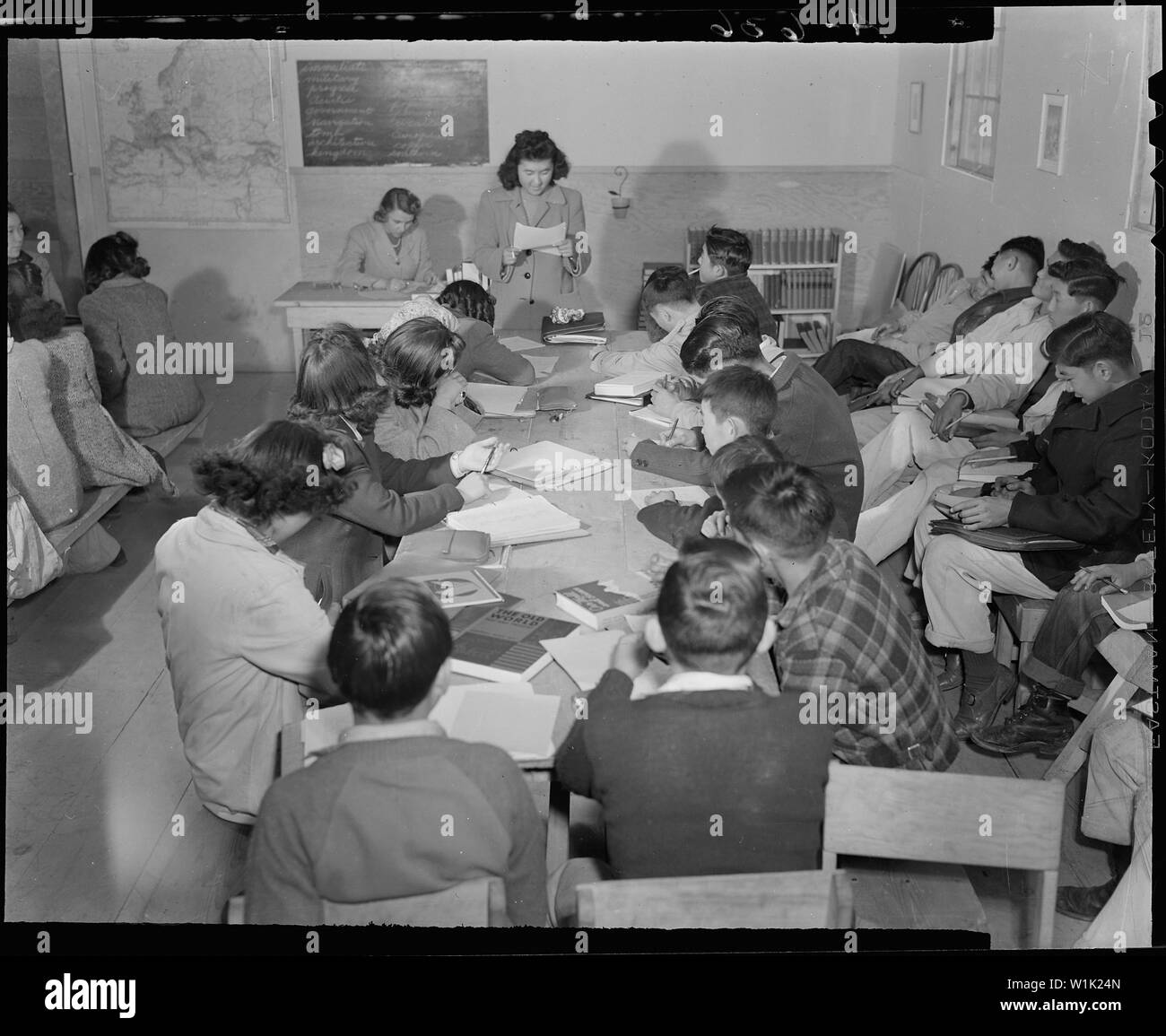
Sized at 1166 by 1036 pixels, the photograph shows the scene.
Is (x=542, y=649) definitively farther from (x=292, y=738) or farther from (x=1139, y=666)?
(x=1139, y=666)

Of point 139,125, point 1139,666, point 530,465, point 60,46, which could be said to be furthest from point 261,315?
point 1139,666

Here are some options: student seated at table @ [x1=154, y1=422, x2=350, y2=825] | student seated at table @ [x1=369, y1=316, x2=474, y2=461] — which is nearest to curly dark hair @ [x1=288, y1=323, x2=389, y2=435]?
student seated at table @ [x1=369, y1=316, x2=474, y2=461]

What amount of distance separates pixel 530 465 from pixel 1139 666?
1.83 metres

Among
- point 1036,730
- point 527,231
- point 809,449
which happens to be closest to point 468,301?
point 527,231

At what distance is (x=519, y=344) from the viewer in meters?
5.59

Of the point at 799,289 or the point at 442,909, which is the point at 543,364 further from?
the point at 442,909

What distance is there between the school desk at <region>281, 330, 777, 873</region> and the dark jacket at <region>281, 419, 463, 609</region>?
0.32 m

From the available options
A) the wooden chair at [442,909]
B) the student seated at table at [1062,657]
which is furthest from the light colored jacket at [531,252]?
the wooden chair at [442,909]

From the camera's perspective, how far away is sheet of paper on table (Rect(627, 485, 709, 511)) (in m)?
3.67

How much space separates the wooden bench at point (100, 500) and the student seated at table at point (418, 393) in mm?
1206

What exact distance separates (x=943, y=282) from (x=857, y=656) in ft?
15.8

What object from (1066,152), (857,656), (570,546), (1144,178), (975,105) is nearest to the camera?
(857,656)

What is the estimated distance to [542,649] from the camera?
2770 millimetres

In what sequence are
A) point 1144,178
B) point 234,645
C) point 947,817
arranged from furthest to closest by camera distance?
point 1144,178, point 234,645, point 947,817
